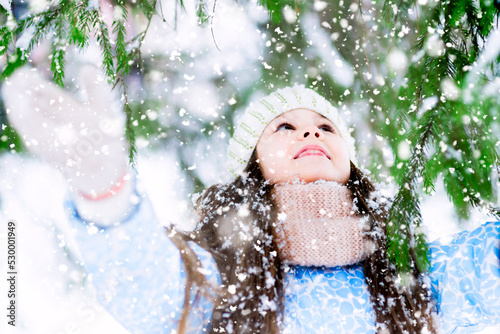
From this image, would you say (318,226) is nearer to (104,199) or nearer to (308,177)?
(308,177)

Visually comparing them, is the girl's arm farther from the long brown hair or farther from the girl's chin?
the girl's chin

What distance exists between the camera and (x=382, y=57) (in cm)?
179

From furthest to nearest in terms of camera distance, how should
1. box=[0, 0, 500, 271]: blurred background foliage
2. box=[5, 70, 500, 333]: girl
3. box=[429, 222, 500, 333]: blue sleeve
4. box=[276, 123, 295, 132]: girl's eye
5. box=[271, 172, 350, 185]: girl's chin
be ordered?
box=[276, 123, 295, 132]: girl's eye < box=[271, 172, 350, 185]: girl's chin < box=[429, 222, 500, 333]: blue sleeve < box=[5, 70, 500, 333]: girl < box=[0, 0, 500, 271]: blurred background foliage

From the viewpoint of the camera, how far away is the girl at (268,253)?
1.12 meters

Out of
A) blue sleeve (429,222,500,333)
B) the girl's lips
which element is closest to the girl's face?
the girl's lips

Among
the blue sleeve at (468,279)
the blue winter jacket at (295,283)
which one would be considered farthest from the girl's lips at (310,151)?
the blue sleeve at (468,279)

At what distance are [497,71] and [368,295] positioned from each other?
77 centimetres

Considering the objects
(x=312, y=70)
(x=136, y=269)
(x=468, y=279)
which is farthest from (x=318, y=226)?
(x=312, y=70)

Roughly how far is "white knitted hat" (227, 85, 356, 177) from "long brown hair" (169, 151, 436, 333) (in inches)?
10.8

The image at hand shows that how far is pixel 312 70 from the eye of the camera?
223 cm

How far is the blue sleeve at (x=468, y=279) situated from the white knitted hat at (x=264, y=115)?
0.75 metres

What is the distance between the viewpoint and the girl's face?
155cm

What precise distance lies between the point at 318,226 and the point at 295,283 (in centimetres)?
20

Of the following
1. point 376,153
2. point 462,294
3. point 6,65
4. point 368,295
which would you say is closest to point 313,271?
point 368,295
